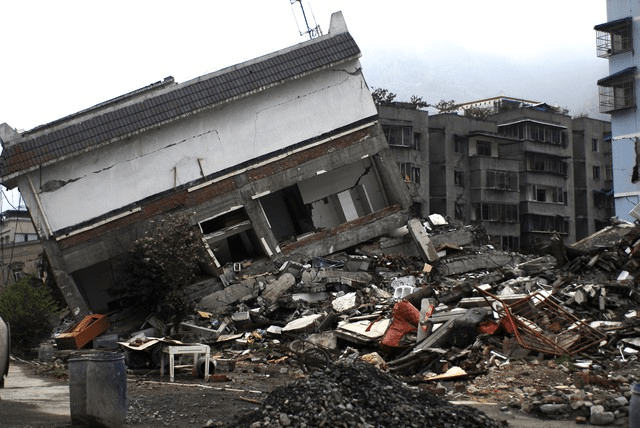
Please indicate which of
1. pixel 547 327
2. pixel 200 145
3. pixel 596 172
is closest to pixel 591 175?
pixel 596 172

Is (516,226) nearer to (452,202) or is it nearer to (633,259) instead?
(452,202)

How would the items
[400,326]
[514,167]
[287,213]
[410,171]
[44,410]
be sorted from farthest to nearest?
[514,167]
[410,171]
[287,213]
[400,326]
[44,410]

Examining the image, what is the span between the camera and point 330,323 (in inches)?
720

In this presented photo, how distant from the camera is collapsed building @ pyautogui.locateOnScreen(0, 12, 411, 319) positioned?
83.2ft

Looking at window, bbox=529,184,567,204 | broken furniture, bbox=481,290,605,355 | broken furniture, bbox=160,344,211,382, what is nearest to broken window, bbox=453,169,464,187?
window, bbox=529,184,567,204

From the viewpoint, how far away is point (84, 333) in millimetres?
21516

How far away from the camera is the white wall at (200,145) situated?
25531 millimetres

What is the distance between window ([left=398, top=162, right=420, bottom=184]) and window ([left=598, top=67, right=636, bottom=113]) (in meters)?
10.8

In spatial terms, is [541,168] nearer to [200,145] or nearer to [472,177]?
[472,177]

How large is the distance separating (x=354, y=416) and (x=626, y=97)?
37.6 m

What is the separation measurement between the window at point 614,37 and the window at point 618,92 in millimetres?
1425

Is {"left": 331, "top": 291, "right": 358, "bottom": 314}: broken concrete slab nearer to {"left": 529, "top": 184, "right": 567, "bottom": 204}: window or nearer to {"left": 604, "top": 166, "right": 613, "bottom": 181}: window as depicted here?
{"left": 529, "top": 184, "right": 567, "bottom": 204}: window

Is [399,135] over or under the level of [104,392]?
under

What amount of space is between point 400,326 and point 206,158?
1268cm
